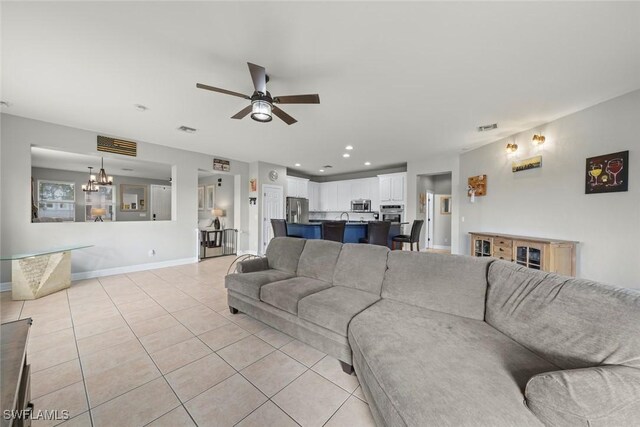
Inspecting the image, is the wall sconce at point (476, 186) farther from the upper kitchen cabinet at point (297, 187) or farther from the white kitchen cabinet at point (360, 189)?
the upper kitchen cabinet at point (297, 187)

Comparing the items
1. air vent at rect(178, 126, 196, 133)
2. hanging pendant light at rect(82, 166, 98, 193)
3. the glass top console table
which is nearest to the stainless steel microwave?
air vent at rect(178, 126, 196, 133)

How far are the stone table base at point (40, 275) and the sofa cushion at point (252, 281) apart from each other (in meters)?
2.96

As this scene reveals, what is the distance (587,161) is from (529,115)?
99cm

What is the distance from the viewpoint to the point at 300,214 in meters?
8.38

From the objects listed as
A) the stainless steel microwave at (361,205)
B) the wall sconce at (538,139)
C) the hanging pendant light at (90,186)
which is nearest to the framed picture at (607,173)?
the wall sconce at (538,139)

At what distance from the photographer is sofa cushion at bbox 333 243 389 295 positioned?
227cm

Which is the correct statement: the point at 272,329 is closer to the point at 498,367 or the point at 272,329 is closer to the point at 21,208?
the point at 498,367

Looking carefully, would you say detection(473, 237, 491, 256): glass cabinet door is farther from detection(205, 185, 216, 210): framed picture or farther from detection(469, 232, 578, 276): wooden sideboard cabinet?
detection(205, 185, 216, 210): framed picture

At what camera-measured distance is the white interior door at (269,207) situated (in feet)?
22.7

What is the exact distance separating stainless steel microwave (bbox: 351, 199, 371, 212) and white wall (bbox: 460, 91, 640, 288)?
3.78 meters

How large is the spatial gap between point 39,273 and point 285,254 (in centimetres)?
362

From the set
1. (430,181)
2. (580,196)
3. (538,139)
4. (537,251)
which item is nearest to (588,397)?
(537,251)

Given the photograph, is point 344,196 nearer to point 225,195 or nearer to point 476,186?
point 225,195

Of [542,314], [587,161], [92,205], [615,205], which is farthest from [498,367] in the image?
[92,205]
